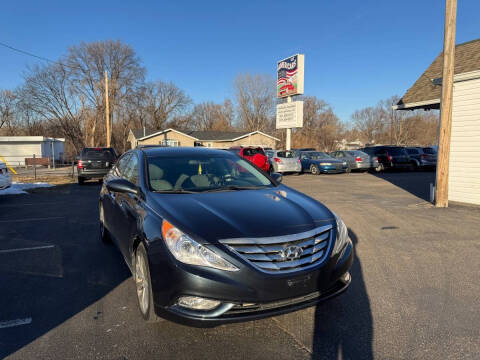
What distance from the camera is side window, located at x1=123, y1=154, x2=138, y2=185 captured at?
3.85m

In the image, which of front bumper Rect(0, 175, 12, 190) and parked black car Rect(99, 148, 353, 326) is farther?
front bumper Rect(0, 175, 12, 190)

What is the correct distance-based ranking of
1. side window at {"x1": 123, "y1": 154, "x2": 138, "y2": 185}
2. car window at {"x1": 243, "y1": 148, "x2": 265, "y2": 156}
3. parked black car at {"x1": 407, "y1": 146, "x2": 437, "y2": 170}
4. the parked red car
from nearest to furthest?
side window at {"x1": 123, "y1": 154, "x2": 138, "y2": 185}, the parked red car, car window at {"x1": 243, "y1": 148, "x2": 265, "y2": 156}, parked black car at {"x1": 407, "y1": 146, "x2": 437, "y2": 170}

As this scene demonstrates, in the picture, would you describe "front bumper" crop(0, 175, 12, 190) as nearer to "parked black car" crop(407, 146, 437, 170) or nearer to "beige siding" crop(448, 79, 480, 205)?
"beige siding" crop(448, 79, 480, 205)

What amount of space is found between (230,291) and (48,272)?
310cm

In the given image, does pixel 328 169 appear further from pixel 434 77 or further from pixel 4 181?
pixel 4 181

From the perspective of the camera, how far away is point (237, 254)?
2.45m

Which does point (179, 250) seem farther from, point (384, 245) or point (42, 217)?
point (42, 217)

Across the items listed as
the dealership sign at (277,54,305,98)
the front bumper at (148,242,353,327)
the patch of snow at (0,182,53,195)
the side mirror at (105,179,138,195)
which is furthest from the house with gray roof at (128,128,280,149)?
the front bumper at (148,242,353,327)

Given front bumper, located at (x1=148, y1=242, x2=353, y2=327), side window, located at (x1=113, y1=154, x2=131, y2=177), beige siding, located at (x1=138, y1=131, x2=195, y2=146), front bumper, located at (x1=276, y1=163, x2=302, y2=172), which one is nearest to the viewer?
front bumper, located at (x1=148, y1=242, x2=353, y2=327)

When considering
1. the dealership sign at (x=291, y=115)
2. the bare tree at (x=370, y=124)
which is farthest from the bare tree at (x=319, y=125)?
the dealership sign at (x=291, y=115)

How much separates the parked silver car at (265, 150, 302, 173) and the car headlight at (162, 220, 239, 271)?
17.3m

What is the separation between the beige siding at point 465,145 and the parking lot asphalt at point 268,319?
3.86 m

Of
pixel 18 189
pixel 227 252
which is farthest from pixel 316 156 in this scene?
pixel 227 252

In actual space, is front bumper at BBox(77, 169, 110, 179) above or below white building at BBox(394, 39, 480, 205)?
below
